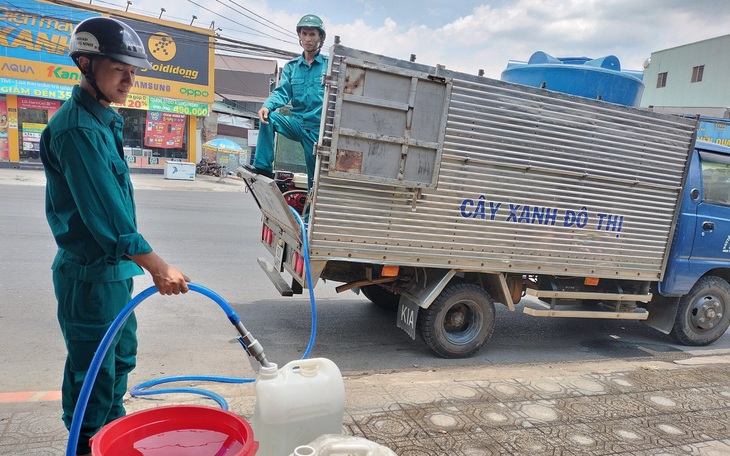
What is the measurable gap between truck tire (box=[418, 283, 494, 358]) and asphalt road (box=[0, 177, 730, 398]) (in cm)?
16

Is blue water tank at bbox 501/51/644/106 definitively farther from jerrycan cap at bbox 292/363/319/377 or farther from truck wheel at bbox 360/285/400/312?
jerrycan cap at bbox 292/363/319/377

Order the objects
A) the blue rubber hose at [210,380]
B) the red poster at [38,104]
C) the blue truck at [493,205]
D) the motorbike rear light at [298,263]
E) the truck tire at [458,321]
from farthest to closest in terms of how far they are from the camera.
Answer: the red poster at [38,104] < the truck tire at [458,321] < the motorbike rear light at [298,263] < the blue truck at [493,205] < the blue rubber hose at [210,380]

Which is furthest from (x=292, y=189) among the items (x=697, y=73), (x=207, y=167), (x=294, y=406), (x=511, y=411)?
(x=697, y=73)

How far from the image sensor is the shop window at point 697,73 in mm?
28583

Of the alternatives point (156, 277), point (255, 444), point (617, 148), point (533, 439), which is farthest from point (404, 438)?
point (617, 148)

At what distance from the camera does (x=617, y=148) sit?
4.94 m

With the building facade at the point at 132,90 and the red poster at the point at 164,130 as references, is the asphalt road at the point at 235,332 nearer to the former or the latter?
the building facade at the point at 132,90

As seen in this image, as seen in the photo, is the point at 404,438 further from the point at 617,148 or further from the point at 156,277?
the point at 617,148

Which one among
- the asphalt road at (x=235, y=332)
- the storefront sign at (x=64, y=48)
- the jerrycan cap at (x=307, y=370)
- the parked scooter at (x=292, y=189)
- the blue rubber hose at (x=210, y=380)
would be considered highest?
the storefront sign at (x=64, y=48)

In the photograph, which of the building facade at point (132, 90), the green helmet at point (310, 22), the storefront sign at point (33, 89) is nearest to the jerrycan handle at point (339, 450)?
the green helmet at point (310, 22)

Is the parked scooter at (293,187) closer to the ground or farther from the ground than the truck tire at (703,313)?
farther from the ground

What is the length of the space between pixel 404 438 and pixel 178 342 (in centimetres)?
258

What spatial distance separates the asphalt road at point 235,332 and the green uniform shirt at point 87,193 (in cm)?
199

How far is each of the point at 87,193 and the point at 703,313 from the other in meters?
6.33
